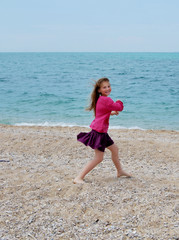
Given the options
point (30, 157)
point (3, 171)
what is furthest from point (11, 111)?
point (3, 171)

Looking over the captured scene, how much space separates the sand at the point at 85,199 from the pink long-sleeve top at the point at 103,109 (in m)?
0.87

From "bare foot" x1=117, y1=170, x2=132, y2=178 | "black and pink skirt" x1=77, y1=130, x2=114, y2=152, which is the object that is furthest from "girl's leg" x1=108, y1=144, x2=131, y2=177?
"black and pink skirt" x1=77, y1=130, x2=114, y2=152

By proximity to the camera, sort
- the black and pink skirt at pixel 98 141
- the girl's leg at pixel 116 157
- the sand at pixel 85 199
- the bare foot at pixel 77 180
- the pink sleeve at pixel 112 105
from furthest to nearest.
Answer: the girl's leg at pixel 116 157 → the bare foot at pixel 77 180 → the black and pink skirt at pixel 98 141 → the pink sleeve at pixel 112 105 → the sand at pixel 85 199

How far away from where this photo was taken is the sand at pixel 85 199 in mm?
3064

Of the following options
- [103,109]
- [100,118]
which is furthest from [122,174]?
[103,109]

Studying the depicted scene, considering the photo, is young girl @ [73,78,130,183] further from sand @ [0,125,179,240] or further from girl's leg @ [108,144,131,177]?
sand @ [0,125,179,240]

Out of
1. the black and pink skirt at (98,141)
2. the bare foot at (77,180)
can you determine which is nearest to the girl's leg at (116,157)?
the black and pink skirt at (98,141)

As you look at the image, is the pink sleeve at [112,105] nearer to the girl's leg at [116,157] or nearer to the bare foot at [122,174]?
the girl's leg at [116,157]

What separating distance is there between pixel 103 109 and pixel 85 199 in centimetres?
129

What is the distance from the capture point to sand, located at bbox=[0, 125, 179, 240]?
3.06 m

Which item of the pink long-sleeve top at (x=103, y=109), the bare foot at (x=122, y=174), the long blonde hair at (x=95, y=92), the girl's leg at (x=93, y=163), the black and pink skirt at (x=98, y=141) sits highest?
the long blonde hair at (x=95, y=92)

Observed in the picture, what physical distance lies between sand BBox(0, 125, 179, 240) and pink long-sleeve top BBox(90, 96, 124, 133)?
2.86 ft

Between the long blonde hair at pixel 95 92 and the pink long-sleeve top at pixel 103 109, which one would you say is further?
the long blonde hair at pixel 95 92

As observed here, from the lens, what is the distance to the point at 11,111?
1423 cm
